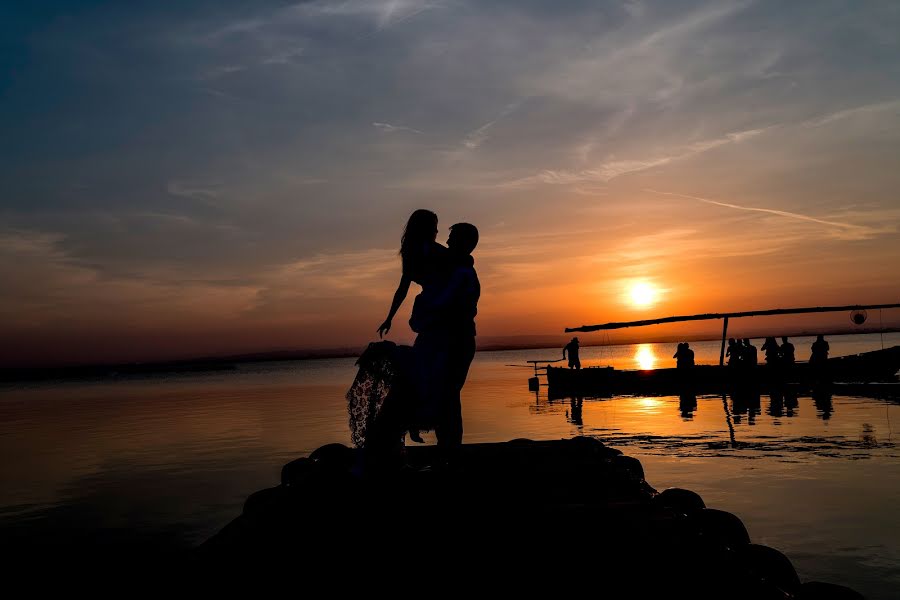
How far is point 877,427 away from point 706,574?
2391cm

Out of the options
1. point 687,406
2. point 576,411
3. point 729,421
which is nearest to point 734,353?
point 687,406

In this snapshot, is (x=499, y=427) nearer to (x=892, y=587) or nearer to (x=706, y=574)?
(x=892, y=587)

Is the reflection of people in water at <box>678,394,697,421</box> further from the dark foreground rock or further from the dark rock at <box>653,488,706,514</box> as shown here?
the dark foreground rock

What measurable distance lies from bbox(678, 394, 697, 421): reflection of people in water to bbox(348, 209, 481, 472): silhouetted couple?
24.1 m

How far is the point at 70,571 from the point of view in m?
11.6

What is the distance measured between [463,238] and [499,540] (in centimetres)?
367

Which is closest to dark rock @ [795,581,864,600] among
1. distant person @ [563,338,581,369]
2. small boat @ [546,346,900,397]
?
small boat @ [546,346,900,397]

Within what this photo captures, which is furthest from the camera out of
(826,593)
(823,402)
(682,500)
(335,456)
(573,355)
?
(573,355)

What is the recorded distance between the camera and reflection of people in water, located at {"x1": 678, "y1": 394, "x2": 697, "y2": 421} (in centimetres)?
3032

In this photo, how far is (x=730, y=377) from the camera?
40.2m

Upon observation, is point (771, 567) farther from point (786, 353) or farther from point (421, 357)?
point (786, 353)

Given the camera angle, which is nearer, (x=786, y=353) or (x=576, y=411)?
(x=576, y=411)

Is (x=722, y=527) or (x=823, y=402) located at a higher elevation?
(x=722, y=527)

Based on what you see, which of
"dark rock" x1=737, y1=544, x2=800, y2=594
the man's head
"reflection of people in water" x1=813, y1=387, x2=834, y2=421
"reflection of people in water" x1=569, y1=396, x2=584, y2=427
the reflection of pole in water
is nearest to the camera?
"dark rock" x1=737, y1=544, x2=800, y2=594
